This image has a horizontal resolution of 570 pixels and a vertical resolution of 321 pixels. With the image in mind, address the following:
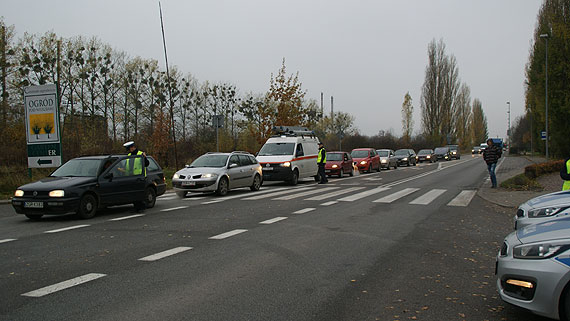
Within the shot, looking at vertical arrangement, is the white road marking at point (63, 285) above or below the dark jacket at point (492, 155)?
below

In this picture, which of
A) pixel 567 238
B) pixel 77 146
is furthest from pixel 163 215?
pixel 77 146

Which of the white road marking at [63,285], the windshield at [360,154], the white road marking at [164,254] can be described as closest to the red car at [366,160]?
the windshield at [360,154]

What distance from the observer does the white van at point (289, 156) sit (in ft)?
69.0

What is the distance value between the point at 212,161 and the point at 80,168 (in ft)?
19.6

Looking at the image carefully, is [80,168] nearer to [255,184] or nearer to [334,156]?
[255,184]

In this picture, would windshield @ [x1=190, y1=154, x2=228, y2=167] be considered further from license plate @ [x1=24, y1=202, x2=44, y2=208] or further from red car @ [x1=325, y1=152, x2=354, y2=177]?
red car @ [x1=325, y1=152, x2=354, y2=177]

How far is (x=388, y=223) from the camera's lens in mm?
9914

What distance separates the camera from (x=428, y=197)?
15523 mm

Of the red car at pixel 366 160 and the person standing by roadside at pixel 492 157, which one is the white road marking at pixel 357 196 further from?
the red car at pixel 366 160

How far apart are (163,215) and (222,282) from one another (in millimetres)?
6430

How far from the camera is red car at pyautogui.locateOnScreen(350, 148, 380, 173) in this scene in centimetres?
3187

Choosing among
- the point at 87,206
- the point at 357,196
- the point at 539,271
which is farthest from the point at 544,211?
the point at 87,206

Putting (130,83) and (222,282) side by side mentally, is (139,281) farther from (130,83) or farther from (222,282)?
(130,83)

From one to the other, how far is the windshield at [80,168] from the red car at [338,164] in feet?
55.1
